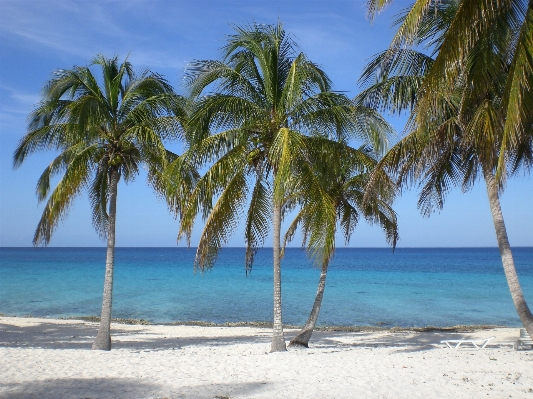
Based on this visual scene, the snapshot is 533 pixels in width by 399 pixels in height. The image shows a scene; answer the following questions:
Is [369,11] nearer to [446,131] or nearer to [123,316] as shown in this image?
[446,131]

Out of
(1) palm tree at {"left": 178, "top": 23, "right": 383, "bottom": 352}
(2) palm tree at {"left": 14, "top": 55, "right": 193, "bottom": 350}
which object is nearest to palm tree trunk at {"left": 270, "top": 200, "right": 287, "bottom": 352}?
(1) palm tree at {"left": 178, "top": 23, "right": 383, "bottom": 352}

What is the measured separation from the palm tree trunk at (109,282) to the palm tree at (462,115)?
18.7ft

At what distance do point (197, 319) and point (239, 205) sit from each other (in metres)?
14.3

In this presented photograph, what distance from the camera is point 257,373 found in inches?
337

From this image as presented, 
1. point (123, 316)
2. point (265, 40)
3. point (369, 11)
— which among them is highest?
point (265, 40)

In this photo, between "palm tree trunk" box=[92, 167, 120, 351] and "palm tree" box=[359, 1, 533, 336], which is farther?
"palm tree trunk" box=[92, 167, 120, 351]

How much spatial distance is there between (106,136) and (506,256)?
8.39 meters

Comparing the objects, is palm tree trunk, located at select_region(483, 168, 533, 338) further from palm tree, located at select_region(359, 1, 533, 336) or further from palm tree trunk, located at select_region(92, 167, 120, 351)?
palm tree trunk, located at select_region(92, 167, 120, 351)

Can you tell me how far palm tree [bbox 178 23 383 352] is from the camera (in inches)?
416

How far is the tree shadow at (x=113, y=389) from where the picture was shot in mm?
7023

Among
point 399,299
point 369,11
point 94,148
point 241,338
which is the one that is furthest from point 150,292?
point 369,11

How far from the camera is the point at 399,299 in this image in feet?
107

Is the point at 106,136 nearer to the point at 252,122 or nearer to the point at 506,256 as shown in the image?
the point at 252,122

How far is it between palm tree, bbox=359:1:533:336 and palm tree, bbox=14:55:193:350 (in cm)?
452
